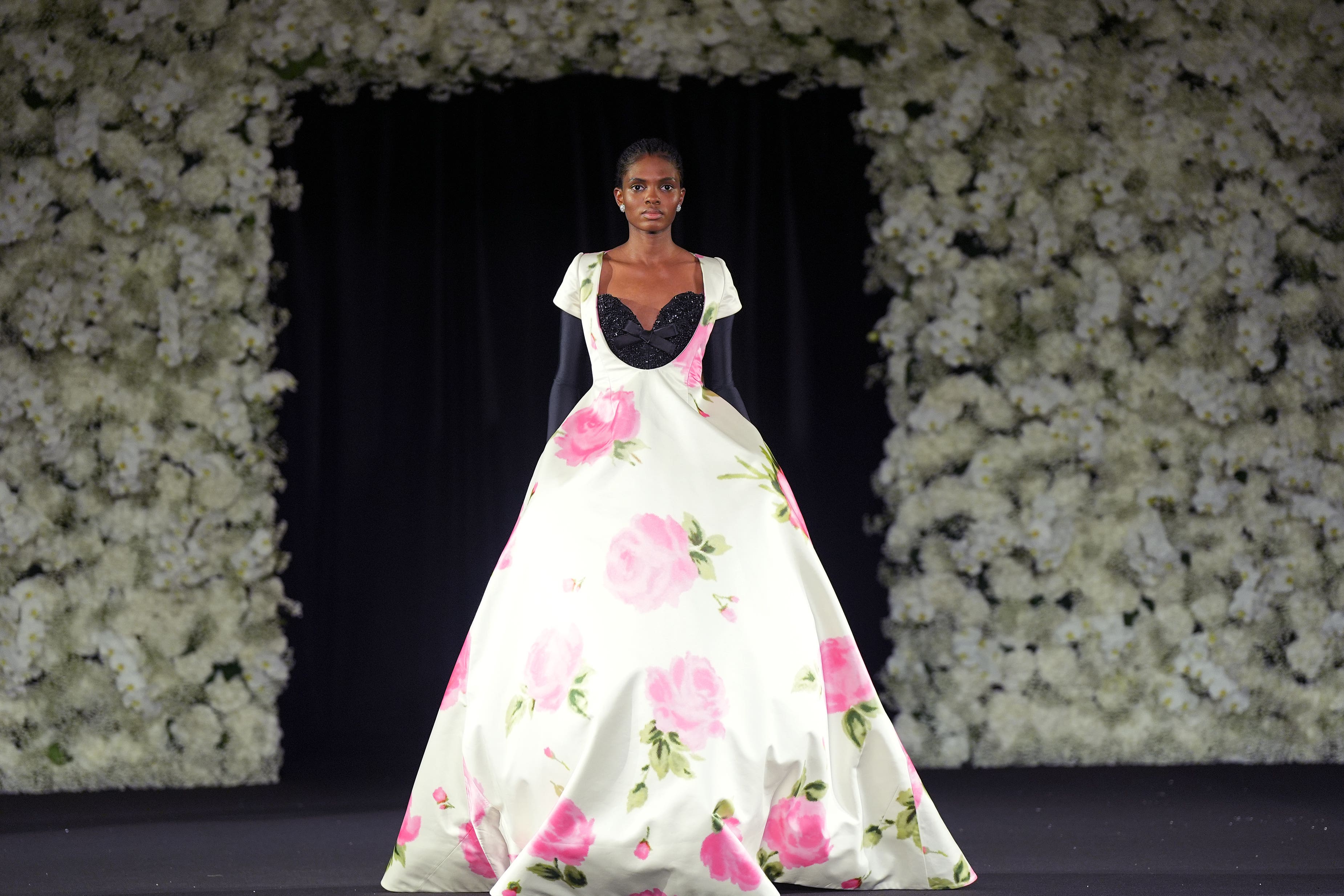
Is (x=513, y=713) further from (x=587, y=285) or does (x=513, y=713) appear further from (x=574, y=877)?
(x=587, y=285)

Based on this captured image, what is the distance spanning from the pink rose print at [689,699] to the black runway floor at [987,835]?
9.1 inches

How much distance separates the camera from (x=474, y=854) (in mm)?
2178

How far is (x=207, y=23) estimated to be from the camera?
3709mm

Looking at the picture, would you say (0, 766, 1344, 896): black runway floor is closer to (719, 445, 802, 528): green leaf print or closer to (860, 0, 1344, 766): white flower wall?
(860, 0, 1344, 766): white flower wall

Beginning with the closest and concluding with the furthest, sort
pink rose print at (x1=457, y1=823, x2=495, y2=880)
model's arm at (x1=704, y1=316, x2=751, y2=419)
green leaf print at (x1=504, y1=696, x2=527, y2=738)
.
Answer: green leaf print at (x1=504, y1=696, x2=527, y2=738), pink rose print at (x1=457, y1=823, x2=495, y2=880), model's arm at (x1=704, y1=316, x2=751, y2=419)

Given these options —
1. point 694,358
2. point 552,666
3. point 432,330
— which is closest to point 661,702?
point 552,666

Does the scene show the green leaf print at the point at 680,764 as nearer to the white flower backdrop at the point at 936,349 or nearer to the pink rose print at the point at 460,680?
the pink rose print at the point at 460,680

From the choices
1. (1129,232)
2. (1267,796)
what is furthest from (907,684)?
(1129,232)

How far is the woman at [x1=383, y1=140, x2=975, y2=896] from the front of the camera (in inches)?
77.8

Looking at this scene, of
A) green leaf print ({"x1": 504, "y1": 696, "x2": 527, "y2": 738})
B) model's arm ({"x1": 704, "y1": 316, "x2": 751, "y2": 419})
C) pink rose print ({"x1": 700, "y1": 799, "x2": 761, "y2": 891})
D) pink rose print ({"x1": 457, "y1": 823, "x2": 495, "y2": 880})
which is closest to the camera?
pink rose print ({"x1": 700, "y1": 799, "x2": 761, "y2": 891})

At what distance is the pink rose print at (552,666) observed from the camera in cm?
204

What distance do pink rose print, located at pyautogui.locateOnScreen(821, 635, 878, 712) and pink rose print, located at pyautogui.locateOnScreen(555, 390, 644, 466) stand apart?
0.45 meters

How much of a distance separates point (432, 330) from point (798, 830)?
2.04m

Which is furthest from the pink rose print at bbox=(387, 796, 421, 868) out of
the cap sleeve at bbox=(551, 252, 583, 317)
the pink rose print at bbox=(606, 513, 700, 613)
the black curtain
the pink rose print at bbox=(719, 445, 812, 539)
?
the black curtain
